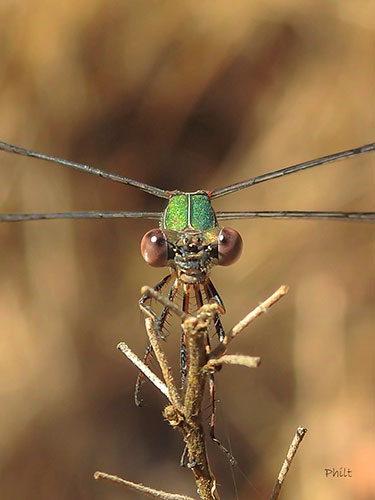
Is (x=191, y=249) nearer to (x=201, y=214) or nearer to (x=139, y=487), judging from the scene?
(x=201, y=214)

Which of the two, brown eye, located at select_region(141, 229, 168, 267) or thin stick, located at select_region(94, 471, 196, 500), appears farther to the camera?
brown eye, located at select_region(141, 229, 168, 267)

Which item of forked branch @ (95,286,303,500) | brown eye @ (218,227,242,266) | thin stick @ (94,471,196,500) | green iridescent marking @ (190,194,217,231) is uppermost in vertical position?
green iridescent marking @ (190,194,217,231)

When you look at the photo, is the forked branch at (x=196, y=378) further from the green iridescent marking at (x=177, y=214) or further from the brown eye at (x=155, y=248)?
the green iridescent marking at (x=177, y=214)

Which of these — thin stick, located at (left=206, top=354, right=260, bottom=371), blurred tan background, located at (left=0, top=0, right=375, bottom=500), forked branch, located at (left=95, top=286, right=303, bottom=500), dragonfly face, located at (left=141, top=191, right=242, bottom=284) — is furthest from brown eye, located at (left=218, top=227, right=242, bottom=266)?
blurred tan background, located at (left=0, top=0, right=375, bottom=500)

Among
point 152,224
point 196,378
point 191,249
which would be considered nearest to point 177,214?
point 191,249

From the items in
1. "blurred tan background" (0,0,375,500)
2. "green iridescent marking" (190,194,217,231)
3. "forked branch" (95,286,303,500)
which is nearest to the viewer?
"forked branch" (95,286,303,500)

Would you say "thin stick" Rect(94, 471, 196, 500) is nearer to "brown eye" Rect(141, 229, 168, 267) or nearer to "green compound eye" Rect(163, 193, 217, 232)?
"brown eye" Rect(141, 229, 168, 267)

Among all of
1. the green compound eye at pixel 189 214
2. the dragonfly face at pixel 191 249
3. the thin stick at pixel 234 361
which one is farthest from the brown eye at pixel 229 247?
the thin stick at pixel 234 361
